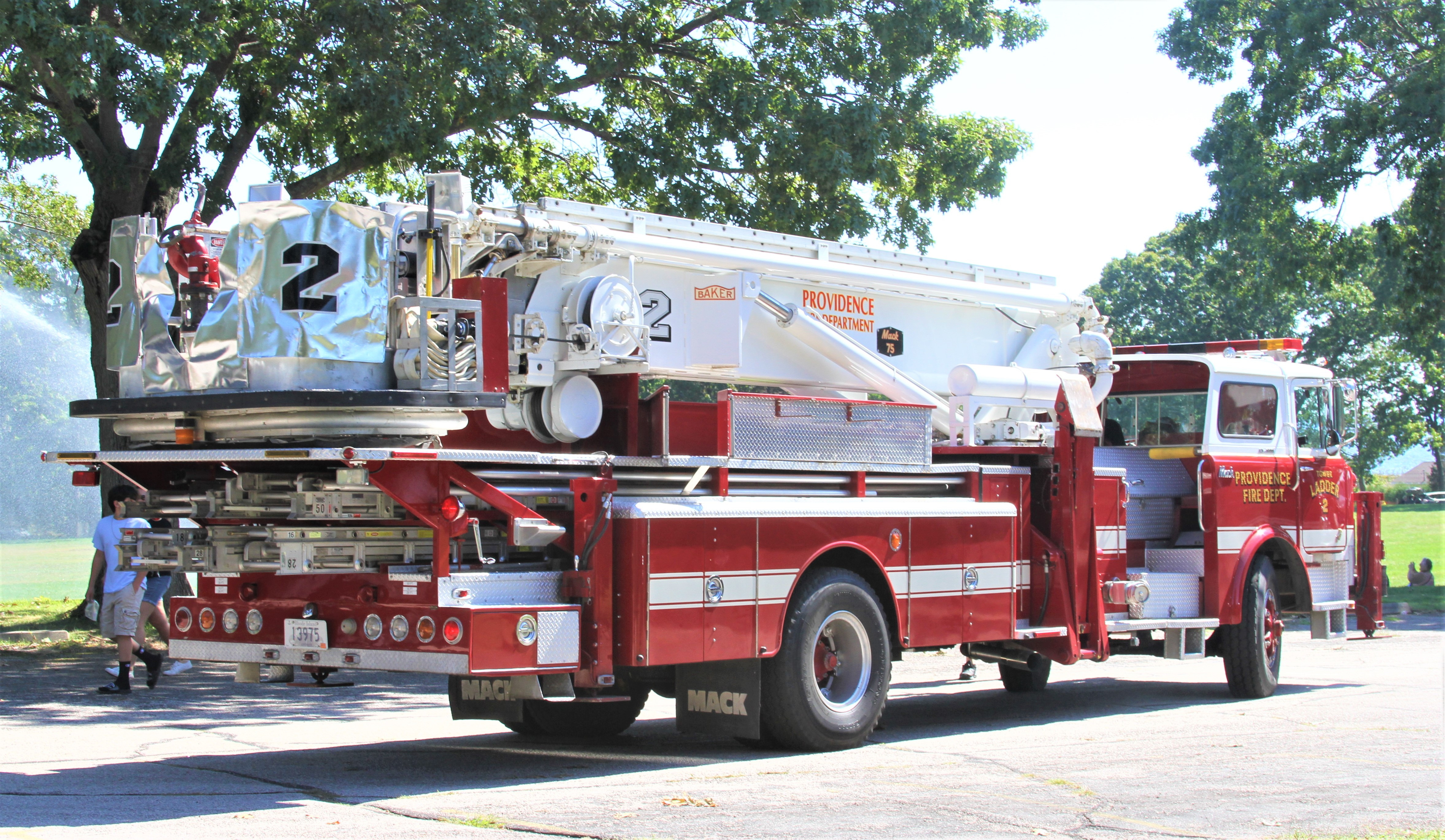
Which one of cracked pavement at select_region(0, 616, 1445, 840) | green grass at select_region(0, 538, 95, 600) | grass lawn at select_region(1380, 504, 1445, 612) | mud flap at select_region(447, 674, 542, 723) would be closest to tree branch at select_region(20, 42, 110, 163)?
cracked pavement at select_region(0, 616, 1445, 840)

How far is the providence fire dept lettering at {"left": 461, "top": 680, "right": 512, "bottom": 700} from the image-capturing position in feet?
26.7

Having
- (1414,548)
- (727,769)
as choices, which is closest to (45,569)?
(727,769)

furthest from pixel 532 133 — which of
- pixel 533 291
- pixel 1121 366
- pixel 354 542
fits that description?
pixel 354 542

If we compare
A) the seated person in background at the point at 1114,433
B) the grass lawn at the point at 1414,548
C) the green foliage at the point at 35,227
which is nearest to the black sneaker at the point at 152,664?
the seated person in background at the point at 1114,433

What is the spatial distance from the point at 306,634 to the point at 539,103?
10589 millimetres

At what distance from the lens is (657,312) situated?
959 centimetres

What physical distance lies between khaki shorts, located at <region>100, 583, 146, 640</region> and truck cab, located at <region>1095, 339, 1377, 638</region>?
833 cm

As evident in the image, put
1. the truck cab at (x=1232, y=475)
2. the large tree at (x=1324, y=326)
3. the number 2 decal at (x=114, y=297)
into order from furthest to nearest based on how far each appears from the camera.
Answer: the large tree at (x=1324, y=326) < the truck cab at (x=1232, y=475) < the number 2 decal at (x=114, y=297)

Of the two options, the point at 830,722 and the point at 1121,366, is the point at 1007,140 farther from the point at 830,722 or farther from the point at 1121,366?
the point at 830,722

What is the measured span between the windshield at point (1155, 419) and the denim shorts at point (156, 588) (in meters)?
8.52

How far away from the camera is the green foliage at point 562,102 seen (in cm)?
1473

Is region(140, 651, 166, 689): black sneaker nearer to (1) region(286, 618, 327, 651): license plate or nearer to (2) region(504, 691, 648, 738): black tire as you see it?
(2) region(504, 691, 648, 738): black tire

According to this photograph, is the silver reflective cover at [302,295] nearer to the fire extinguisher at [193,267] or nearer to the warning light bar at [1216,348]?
the fire extinguisher at [193,267]

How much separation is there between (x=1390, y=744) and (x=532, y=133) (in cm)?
1282
